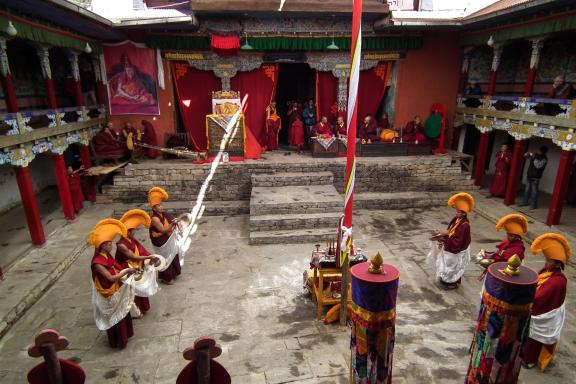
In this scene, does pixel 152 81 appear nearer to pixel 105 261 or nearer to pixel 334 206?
pixel 334 206

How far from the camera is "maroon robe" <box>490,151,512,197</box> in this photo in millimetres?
10964

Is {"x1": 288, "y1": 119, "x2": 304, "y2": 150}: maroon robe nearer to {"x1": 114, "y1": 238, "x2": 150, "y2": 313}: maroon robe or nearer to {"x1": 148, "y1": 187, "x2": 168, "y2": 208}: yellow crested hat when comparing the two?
{"x1": 148, "y1": 187, "x2": 168, "y2": 208}: yellow crested hat

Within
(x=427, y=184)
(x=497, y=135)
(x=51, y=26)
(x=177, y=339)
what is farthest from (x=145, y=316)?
(x=497, y=135)

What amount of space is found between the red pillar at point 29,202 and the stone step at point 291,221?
4.78 meters

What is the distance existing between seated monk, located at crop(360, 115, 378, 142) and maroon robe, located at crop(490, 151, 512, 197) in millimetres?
4001

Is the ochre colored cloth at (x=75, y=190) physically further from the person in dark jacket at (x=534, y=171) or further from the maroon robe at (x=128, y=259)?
the person in dark jacket at (x=534, y=171)

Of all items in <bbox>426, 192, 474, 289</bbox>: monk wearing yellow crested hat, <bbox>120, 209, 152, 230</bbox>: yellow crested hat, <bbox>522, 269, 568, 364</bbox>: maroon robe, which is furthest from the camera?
<bbox>426, 192, 474, 289</bbox>: monk wearing yellow crested hat

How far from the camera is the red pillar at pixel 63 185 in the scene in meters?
9.34

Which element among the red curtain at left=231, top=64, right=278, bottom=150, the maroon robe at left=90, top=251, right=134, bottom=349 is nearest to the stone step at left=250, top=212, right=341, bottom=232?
the maroon robe at left=90, top=251, right=134, bottom=349

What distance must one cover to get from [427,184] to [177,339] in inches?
371

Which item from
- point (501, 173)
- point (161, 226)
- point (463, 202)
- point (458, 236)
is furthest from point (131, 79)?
point (501, 173)

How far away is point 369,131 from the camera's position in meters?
13.2

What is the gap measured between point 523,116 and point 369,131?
15.6 ft

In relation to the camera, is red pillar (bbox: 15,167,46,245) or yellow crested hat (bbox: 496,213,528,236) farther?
red pillar (bbox: 15,167,46,245)
